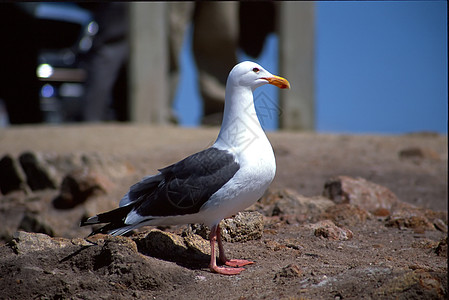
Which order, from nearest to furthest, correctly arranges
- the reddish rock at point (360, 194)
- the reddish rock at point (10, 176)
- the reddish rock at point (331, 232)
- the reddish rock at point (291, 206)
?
the reddish rock at point (331, 232) → the reddish rock at point (291, 206) → the reddish rock at point (360, 194) → the reddish rock at point (10, 176)

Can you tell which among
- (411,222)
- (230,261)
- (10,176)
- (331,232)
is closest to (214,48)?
(10,176)

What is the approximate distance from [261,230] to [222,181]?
75cm

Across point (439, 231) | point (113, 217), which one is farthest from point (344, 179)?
point (113, 217)

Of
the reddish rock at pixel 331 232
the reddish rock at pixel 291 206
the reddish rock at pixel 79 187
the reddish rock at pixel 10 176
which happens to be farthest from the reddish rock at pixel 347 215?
the reddish rock at pixel 10 176

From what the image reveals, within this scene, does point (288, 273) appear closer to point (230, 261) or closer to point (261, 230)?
point (230, 261)

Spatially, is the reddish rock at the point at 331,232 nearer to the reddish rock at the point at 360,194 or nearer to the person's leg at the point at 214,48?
the reddish rock at the point at 360,194

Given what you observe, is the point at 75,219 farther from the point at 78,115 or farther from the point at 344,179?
the point at 78,115

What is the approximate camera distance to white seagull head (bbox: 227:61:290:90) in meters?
3.17

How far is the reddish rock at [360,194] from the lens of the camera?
485 centimetres

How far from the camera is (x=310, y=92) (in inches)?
381

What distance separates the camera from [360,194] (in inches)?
193

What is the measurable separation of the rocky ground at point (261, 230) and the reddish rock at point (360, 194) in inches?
0.4

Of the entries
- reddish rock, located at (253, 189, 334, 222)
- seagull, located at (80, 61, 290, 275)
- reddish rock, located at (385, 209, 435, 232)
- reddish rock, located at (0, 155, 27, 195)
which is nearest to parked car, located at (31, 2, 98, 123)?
reddish rock, located at (0, 155, 27, 195)

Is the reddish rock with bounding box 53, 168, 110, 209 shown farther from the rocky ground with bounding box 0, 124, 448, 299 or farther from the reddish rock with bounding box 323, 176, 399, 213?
the reddish rock with bounding box 323, 176, 399, 213
